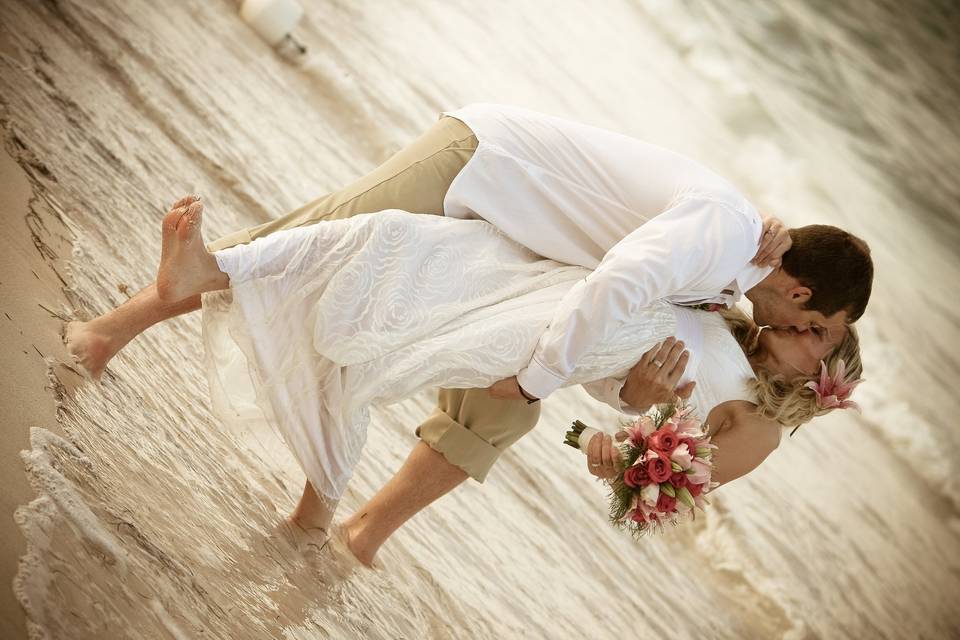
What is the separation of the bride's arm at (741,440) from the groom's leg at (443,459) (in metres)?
0.49

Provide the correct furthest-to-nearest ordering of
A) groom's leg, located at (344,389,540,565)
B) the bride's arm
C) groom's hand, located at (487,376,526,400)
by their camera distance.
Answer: groom's leg, located at (344,389,540,565)
the bride's arm
groom's hand, located at (487,376,526,400)

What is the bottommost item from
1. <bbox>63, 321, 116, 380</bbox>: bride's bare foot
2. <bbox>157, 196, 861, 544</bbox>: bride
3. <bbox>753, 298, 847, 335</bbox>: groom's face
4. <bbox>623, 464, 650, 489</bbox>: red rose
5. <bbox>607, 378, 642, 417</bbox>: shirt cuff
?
<bbox>753, 298, 847, 335</bbox>: groom's face

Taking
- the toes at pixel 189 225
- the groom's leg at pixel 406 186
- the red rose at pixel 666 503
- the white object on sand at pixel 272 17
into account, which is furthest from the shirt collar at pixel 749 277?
the white object on sand at pixel 272 17

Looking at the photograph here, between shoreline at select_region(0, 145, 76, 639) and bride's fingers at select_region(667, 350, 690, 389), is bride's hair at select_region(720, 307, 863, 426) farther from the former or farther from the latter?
shoreline at select_region(0, 145, 76, 639)

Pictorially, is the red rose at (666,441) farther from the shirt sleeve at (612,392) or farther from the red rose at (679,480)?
the shirt sleeve at (612,392)

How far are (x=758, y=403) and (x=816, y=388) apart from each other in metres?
0.14

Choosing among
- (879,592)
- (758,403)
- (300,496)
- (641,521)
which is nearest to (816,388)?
(758,403)

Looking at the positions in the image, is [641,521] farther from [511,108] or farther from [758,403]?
[511,108]

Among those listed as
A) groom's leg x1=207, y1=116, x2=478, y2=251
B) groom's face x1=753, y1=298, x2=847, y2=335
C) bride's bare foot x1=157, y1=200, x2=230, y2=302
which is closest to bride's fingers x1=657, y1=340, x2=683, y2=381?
groom's face x1=753, y1=298, x2=847, y2=335

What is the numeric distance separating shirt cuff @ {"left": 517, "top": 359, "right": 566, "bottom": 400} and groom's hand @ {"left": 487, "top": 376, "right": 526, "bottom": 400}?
0.03 metres

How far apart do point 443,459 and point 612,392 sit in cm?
47

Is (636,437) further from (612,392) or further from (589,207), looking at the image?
(589,207)

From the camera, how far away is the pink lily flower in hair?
2.28m

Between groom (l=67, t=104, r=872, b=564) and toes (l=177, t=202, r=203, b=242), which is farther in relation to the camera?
groom (l=67, t=104, r=872, b=564)
